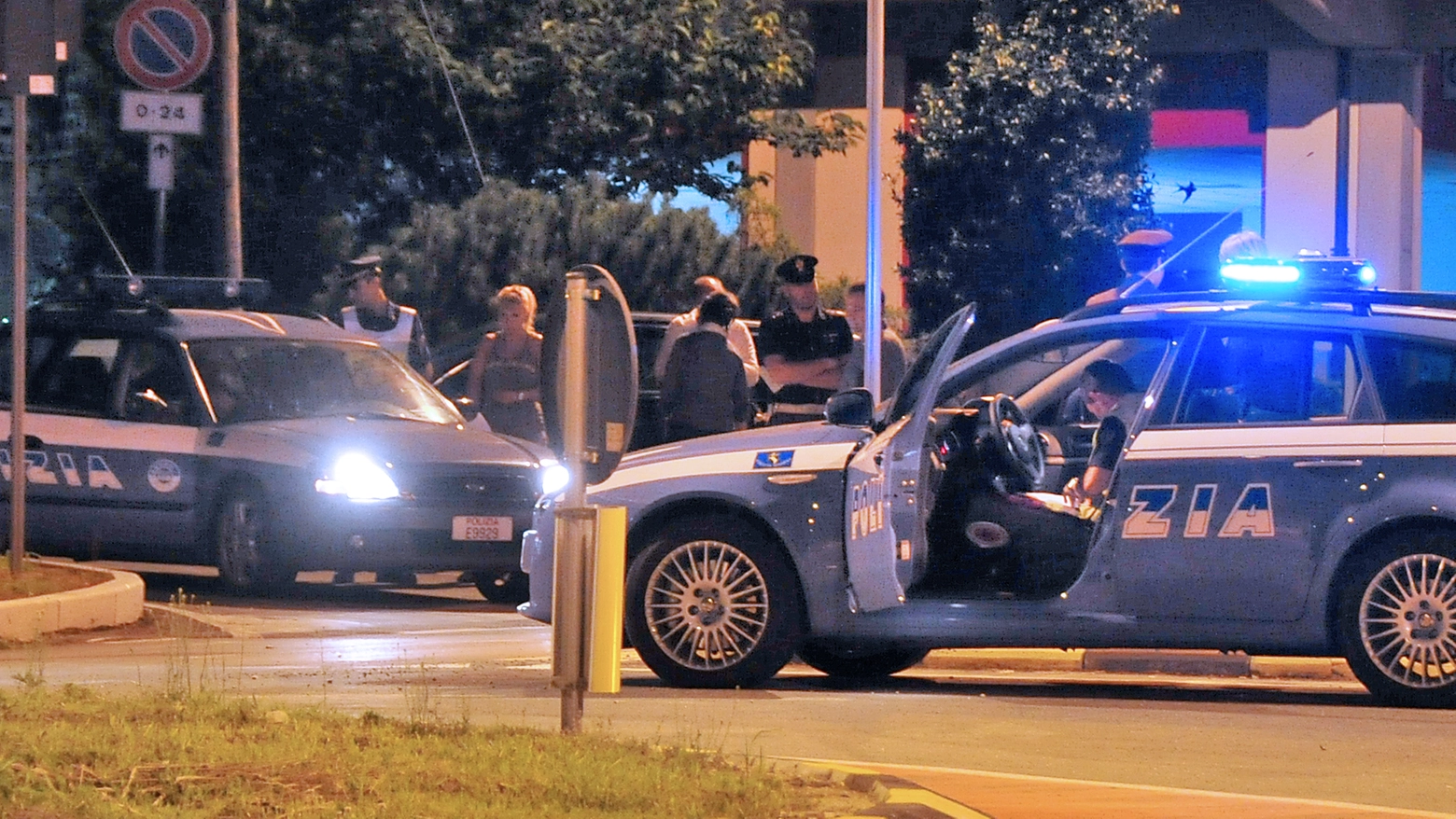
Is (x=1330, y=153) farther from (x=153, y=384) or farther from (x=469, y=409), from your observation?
(x=153, y=384)

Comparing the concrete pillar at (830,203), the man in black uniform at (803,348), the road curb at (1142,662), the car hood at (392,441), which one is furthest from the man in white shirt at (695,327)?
the concrete pillar at (830,203)

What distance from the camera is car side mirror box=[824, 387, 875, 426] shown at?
32.3 feet

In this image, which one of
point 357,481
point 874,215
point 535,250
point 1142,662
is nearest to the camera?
point 1142,662

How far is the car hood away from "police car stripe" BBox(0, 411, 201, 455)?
28 centimetres

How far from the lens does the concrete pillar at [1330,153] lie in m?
27.7

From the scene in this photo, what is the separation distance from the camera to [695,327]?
13.4 metres

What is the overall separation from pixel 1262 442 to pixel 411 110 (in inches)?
573

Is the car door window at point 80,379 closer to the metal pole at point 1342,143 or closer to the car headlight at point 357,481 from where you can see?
the car headlight at point 357,481

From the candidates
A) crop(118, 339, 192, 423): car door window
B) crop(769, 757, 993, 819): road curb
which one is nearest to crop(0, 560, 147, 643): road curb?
crop(118, 339, 192, 423): car door window

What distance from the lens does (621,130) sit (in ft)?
77.8

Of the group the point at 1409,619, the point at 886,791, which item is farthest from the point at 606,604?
the point at 1409,619

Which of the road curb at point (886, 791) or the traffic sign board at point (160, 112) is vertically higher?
the traffic sign board at point (160, 112)

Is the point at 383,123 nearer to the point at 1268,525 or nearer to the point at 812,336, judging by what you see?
the point at 812,336

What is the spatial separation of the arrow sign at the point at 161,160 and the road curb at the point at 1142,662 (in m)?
7.83
